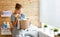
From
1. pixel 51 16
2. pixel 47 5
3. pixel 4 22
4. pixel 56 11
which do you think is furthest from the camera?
pixel 4 22

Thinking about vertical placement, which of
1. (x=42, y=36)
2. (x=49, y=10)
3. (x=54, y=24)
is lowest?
(x=42, y=36)

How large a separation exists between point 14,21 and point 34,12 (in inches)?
49.6

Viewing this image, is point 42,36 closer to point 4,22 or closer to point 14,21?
point 14,21

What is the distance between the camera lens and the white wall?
333 cm

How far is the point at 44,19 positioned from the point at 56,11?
2.52 feet

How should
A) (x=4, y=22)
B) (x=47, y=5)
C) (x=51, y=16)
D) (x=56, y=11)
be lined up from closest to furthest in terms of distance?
1. (x=56, y=11)
2. (x=51, y=16)
3. (x=47, y=5)
4. (x=4, y=22)

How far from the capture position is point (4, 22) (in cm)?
451

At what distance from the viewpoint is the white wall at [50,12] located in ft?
10.9

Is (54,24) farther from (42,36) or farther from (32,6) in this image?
(32,6)

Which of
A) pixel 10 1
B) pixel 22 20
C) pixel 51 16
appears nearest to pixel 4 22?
pixel 10 1

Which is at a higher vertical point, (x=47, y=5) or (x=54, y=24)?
(x=47, y=5)

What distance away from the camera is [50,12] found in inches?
147

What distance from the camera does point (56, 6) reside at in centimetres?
338

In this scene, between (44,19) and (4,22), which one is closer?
(44,19)
